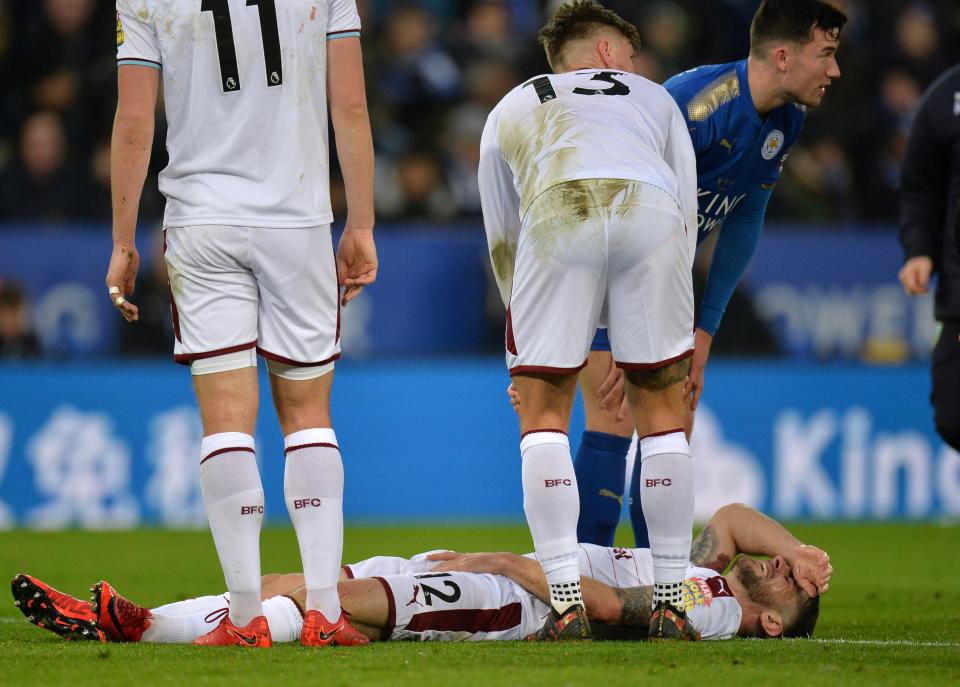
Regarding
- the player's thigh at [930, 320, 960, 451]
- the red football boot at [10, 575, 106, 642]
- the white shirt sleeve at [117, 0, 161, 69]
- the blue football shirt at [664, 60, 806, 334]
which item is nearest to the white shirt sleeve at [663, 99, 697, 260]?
the blue football shirt at [664, 60, 806, 334]

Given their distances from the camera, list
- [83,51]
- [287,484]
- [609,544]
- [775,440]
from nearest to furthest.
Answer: [287,484] → [609,544] → [775,440] → [83,51]

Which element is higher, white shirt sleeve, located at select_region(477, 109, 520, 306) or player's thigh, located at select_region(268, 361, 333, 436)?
white shirt sleeve, located at select_region(477, 109, 520, 306)

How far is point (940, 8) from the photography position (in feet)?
50.9

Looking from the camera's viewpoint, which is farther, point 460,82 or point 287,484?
point 460,82

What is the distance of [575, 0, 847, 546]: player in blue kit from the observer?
5.65 meters

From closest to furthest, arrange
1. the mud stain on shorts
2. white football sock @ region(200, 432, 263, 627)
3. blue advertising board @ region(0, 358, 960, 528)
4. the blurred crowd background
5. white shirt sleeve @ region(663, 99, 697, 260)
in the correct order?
1. white football sock @ region(200, 432, 263, 627)
2. white shirt sleeve @ region(663, 99, 697, 260)
3. the mud stain on shorts
4. blue advertising board @ region(0, 358, 960, 528)
5. the blurred crowd background

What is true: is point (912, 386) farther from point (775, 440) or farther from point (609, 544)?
point (609, 544)

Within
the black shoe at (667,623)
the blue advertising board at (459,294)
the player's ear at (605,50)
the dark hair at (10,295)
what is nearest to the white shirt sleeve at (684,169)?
the player's ear at (605,50)

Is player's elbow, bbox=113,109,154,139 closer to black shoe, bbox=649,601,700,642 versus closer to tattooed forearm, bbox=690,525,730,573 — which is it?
black shoe, bbox=649,601,700,642

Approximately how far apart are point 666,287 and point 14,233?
A: 8.07 meters

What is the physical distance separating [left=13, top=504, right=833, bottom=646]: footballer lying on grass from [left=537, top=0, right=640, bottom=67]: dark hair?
1.86m

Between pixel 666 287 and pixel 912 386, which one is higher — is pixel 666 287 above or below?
above

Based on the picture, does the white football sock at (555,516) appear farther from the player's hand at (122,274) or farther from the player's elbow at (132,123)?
the player's elbow at (132,123)

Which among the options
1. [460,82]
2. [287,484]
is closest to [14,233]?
[460,82]
